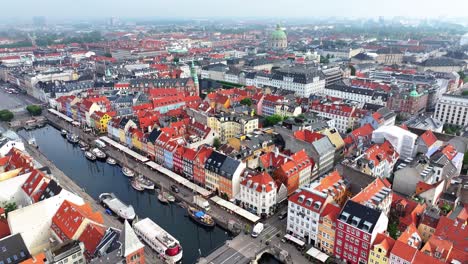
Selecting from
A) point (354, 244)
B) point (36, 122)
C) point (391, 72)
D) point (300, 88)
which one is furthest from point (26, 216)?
point (391, 72)

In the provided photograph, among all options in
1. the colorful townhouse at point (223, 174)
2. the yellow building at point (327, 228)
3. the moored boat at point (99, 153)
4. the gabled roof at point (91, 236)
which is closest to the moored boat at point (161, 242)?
the gabled roof at point (91, 236)

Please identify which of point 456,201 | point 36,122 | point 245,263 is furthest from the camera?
point 36,122

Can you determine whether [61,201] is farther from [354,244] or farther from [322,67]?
[322,67]

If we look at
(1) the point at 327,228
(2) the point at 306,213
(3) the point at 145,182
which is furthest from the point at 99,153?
(1) the point at 327,228

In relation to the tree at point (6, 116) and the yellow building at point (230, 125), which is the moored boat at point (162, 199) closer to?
the yellow building at point (230, 125)

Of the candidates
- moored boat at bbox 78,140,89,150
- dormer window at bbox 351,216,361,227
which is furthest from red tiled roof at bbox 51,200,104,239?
moored boat at bbox 78,140,89,150

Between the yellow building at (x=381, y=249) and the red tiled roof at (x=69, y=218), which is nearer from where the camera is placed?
the yellow building at (x=381, y=249)

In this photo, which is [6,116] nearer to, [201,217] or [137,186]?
[137,186]
